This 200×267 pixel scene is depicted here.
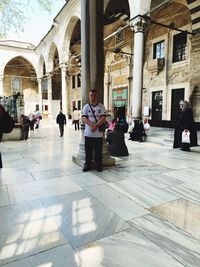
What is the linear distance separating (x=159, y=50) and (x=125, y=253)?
50.9ft

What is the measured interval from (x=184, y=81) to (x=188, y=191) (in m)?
11.4

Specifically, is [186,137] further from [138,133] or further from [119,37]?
[119,37]

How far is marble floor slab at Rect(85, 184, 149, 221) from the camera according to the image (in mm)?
2598

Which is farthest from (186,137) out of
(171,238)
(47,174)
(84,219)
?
(84,219)

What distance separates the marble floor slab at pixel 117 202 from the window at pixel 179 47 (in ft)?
41.7

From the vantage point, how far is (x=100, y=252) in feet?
6.15

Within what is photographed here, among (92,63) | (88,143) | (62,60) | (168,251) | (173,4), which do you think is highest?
(173,4)

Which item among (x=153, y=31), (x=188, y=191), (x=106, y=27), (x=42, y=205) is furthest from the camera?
(x=106, y=27)

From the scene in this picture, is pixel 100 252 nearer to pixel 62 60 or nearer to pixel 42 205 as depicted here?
pixel 42 205

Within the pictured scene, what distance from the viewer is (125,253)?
6.10 ft

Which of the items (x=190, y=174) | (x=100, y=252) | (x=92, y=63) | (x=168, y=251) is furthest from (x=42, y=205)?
(x=92, y=63)

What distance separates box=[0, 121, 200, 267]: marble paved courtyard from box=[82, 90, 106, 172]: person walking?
402mm

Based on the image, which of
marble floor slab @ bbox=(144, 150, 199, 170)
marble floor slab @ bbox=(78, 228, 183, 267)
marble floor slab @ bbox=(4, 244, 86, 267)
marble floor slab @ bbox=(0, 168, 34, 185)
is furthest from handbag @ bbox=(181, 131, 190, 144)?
marble floor slab @ bbox=(4, 244, 86, 267)

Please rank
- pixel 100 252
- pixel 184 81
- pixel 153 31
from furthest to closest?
1. pixel 153 31
2. pixel 184 81
3. pixel 100 252
